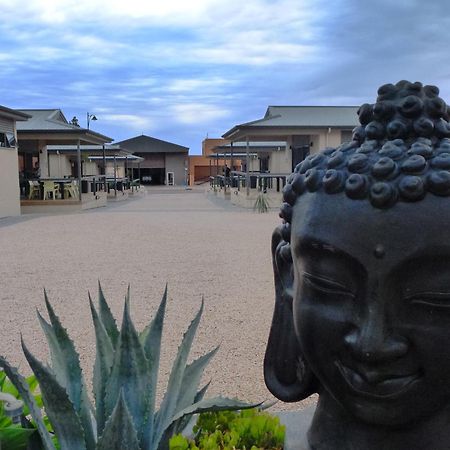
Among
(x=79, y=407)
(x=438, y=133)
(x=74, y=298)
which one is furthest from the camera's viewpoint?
(x=74, y=298)

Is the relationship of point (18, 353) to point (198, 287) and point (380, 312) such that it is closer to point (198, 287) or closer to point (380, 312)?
point (198, 287)

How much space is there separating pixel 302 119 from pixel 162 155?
28429 millimetres

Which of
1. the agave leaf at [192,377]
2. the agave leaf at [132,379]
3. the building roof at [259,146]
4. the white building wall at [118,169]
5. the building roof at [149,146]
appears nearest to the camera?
the agave leaf at [132,379]

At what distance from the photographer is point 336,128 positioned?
22250 mm

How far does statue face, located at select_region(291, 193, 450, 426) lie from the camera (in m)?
1.50

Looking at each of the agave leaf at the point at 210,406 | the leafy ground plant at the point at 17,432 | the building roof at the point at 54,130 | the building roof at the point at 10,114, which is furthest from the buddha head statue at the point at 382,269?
the building roof at the point at 54,130

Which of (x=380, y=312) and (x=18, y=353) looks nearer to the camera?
(x=380, y=312)

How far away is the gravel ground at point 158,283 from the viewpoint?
4.77 metres

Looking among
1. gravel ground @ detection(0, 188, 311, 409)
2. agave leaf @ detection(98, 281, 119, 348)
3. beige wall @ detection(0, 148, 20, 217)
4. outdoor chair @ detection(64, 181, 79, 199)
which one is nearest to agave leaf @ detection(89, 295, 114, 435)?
agave leaf @ detection(98, 281, 119, 348)

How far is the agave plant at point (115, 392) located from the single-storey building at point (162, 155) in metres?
47.1

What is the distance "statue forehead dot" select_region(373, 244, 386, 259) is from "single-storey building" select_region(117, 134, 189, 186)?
158ft

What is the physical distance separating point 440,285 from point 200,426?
5.14 feet

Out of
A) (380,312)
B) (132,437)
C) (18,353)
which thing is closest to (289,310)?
(380,312)

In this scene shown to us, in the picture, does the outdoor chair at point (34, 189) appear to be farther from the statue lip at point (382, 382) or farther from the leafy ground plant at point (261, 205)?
the statue lip at point (382, 382)
